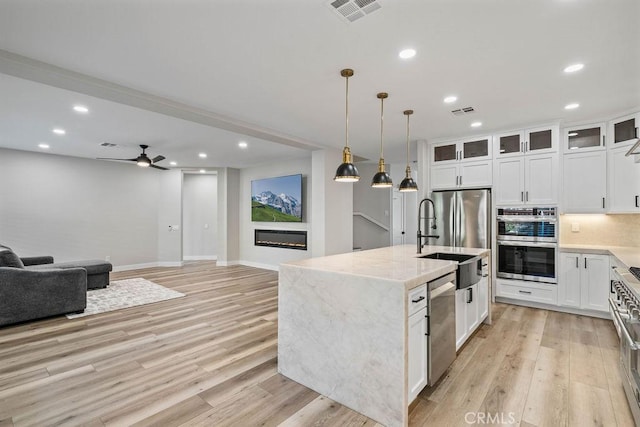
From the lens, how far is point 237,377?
2561mm

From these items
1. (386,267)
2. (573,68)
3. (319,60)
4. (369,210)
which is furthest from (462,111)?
(369,210)

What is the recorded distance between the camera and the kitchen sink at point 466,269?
2781mm

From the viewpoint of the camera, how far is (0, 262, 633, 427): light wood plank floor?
2074 mm

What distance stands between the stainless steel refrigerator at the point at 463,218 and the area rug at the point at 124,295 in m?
4.59

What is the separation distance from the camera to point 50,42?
234 centimetres

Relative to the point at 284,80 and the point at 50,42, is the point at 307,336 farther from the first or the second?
the point at 50,42

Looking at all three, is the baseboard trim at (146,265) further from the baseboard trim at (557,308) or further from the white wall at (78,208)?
the baseboard trim at (557,308)

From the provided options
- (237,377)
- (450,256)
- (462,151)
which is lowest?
(237,377)

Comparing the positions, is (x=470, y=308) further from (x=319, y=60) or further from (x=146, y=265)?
(x=146, y=265)

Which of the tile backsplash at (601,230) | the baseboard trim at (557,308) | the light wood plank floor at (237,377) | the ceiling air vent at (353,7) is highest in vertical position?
the ceiling air vent at (353,7)

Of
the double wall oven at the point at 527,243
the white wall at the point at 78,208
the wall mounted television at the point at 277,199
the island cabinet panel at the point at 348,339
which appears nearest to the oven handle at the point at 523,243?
the double wall oven at the point at 527,243

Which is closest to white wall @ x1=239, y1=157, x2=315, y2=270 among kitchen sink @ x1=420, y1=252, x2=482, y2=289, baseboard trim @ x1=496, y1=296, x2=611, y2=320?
kitchen sink @ x1=420, y1=252, x2=482, y2=289

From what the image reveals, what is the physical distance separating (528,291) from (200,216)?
8381 millimetres

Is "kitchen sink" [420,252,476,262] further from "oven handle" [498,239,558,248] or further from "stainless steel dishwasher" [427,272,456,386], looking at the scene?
"oven handle" [498,239,558,248]
